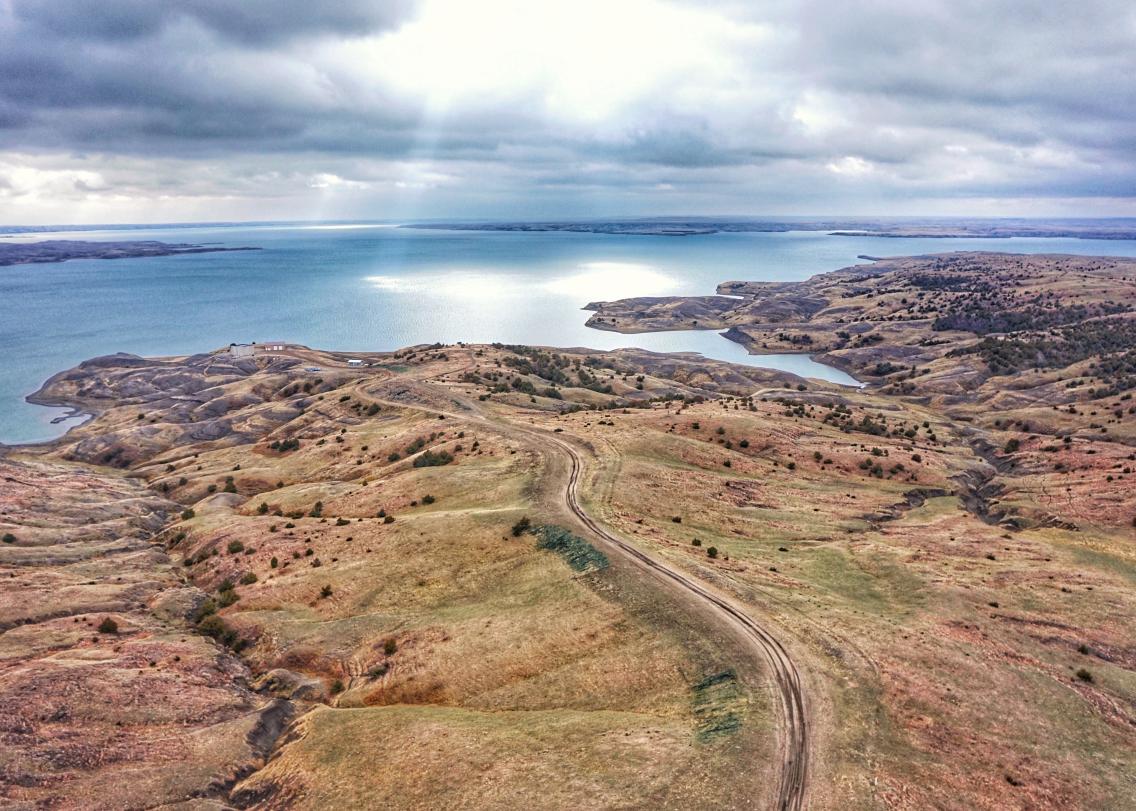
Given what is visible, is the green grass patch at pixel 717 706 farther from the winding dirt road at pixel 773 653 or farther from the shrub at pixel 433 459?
the shrub at pixel 433 459

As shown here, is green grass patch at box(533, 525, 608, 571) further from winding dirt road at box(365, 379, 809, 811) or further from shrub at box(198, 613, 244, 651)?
shrub at box(198, 613, 244, 651)

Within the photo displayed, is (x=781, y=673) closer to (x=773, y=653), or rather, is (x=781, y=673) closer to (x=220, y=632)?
(x=773, y=653)

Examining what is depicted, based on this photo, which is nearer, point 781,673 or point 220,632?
point 781,673

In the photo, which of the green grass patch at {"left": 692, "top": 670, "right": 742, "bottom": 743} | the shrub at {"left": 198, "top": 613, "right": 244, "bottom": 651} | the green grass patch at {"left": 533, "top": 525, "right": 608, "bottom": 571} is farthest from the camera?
the green grass patch at {"left": 533, "top": 525, "right": 608, "bottom": 571}

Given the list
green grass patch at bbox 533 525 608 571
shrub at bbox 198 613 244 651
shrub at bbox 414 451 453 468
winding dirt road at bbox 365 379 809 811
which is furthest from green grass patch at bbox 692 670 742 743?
shrub at bbox 414 451 453 468

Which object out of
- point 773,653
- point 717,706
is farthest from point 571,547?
point 717,706

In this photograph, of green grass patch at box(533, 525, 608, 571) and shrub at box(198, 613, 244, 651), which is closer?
shrub at box(198, 613, 244, 651)
